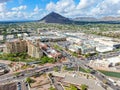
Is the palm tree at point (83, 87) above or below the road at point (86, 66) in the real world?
above

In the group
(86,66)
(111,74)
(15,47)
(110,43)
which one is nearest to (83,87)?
(111,74)

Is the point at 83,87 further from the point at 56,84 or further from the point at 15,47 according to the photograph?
the point at 15,47

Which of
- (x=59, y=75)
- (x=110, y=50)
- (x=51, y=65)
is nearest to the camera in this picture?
(x=59, y=75)

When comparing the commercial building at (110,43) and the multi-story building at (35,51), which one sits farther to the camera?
the commercial building at (110,43)

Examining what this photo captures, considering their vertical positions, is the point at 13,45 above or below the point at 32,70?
above

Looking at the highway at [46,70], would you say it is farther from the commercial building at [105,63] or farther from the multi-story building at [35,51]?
the multi-story building at [35,51]

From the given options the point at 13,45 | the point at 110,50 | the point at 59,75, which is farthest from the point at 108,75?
the point at 13,45

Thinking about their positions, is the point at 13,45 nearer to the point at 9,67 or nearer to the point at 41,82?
the point at 9,67

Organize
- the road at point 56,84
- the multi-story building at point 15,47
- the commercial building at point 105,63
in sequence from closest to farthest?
1. the road at point 56,84
2. the commercial building at point 105,63
3. the multi-story building at point 15,47

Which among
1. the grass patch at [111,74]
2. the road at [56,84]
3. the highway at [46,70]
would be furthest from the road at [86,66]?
the road at [56,84]
